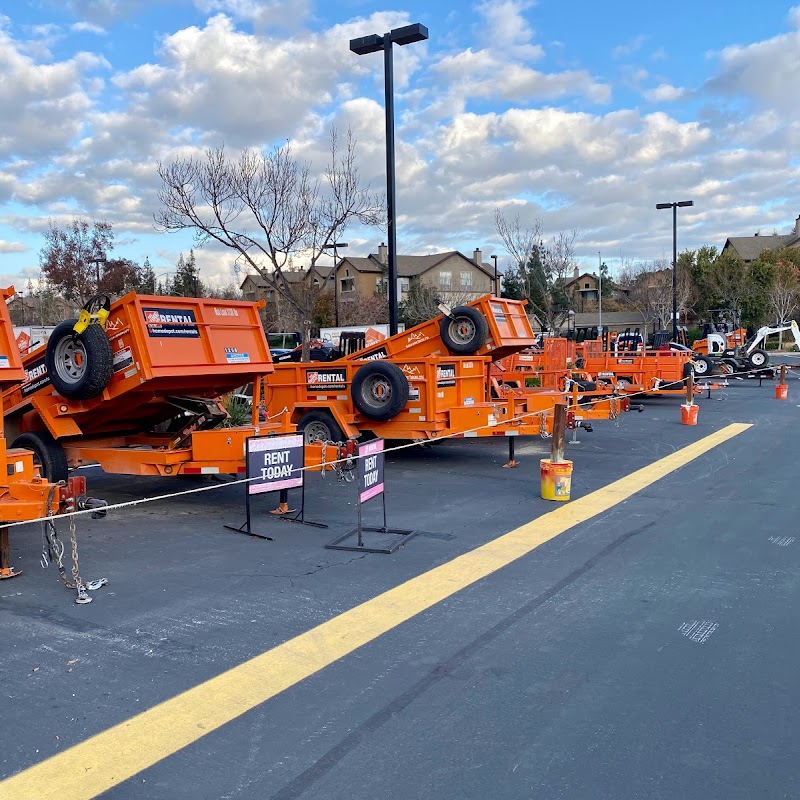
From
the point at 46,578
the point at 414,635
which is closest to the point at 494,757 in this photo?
the point at 414,635

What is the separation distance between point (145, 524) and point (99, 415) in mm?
1568

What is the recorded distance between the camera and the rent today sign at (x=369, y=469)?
7.42 meters

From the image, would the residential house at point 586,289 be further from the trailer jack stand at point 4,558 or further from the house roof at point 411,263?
the trailer jack stand at point 4,558

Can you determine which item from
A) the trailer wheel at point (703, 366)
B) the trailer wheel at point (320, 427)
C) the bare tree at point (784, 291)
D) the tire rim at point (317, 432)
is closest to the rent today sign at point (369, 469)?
the trailer wheel at point (320, 427)

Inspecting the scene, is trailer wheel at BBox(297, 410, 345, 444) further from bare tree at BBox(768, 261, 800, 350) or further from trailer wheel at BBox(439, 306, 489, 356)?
bare tree at BBox(768, 261, 800, 350)

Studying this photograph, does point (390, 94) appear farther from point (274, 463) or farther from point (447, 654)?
point (447, 654)

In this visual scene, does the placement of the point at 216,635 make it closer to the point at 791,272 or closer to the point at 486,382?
the point at 486,382

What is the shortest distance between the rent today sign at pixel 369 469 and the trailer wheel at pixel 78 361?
2.97 meters

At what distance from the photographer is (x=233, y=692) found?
441 centimetres

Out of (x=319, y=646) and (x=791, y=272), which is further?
(x=791, y=272)

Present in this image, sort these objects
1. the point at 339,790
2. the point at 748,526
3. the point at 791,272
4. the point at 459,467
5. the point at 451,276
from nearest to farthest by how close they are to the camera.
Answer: the point at 339,790 → the point at 748,526 → the point at 459,467 → the point at 791,272 → the point at 451,276

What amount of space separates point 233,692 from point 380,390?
754cm

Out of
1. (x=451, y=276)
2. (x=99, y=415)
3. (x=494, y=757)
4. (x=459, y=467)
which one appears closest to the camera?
(x=494, y=757)

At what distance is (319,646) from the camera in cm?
504
